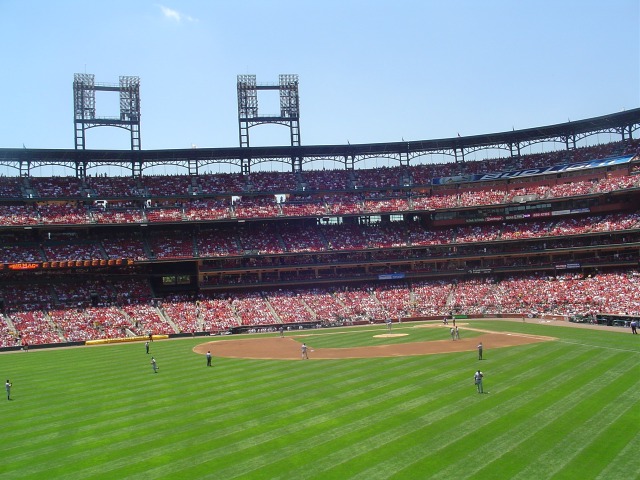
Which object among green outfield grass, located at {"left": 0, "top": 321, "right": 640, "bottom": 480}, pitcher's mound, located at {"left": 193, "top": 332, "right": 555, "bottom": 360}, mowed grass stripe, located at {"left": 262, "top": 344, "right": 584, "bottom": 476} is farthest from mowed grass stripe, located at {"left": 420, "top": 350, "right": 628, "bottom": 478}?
pitcher's mound, located at {"left": 193, "top": 332, "right": 555, "bottom": 360}

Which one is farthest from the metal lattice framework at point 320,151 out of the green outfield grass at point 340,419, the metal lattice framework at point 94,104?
the green outfield grass at point 340,419

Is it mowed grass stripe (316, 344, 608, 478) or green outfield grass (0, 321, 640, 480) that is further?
green outfield grass (0, 321, 640, 480)

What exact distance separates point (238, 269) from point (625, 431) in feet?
192

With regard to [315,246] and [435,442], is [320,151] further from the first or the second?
[435,442]

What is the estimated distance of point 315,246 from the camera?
76.5 meters

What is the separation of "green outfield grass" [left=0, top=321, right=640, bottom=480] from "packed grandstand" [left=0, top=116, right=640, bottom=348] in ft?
89.7

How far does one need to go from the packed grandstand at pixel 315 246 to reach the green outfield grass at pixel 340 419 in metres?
27.3

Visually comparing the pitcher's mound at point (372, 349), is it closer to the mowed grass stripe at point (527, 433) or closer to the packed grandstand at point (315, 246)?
the mowed grass stripe at point (527, 433)

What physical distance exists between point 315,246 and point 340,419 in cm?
5388

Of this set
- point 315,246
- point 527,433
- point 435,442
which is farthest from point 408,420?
point 315,246

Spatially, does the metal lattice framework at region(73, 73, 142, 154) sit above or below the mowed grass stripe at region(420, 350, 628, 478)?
above

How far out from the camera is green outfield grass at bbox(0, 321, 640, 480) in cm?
1806

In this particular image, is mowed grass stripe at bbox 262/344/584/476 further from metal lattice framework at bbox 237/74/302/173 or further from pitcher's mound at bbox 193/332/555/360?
metal lattice framework at bbox 237/74/302/173

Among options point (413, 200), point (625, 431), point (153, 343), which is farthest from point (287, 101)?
point (625, 431)
